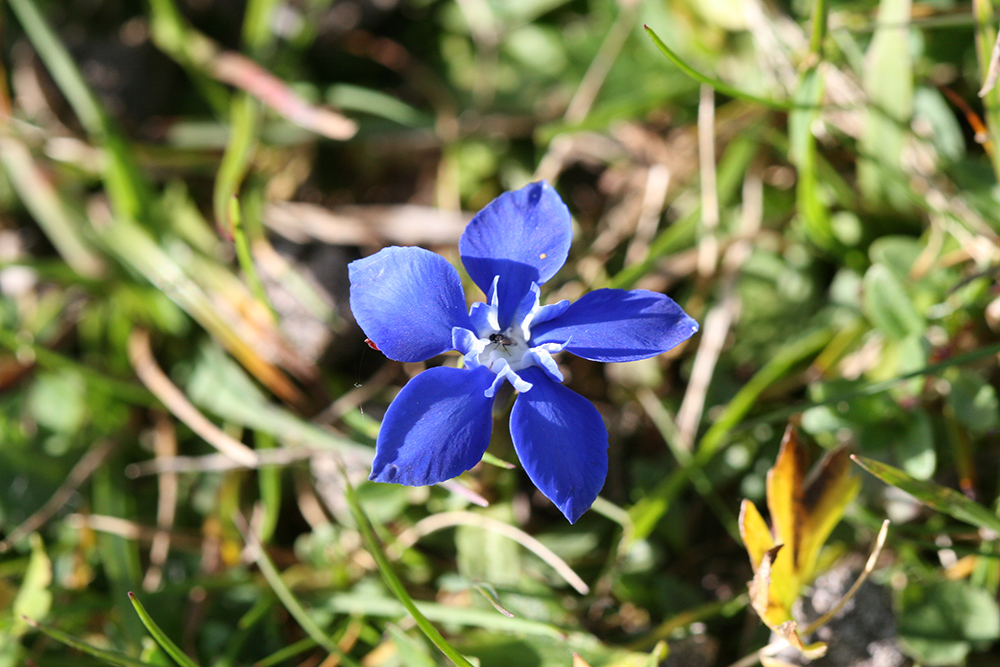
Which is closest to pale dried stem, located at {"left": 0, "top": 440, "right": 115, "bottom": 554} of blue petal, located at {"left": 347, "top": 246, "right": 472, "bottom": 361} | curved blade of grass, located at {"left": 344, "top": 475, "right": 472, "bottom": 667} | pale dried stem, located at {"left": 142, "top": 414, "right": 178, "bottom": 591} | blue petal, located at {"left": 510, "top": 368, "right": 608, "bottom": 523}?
pale dried stem, located at {"left": 142, "top": 414, "right": 178, "bottom": 591}

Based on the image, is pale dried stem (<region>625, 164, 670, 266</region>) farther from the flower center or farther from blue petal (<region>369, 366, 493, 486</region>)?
blue petal (<region>369, 366, 493, 486</region>)

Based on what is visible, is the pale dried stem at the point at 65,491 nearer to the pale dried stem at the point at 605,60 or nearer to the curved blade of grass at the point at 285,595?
the curved blade of grass at the point at 285,595

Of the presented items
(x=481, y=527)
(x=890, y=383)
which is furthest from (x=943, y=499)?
(x=481, y=527)

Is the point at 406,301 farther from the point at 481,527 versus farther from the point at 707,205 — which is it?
the point at 707,205

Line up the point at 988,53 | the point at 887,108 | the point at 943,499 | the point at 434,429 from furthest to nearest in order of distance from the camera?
the point at 887,108
the point at 988,53
the point at 943,499
the point at 434,429

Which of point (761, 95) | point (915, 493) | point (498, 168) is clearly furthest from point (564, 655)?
point (761, 95)

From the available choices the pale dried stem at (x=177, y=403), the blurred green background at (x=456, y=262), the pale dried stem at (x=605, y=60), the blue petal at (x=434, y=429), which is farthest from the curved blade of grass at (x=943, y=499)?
the pale dried stem at (x=177, y=403)

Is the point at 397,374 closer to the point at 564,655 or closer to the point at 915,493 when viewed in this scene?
the point at 564,655
